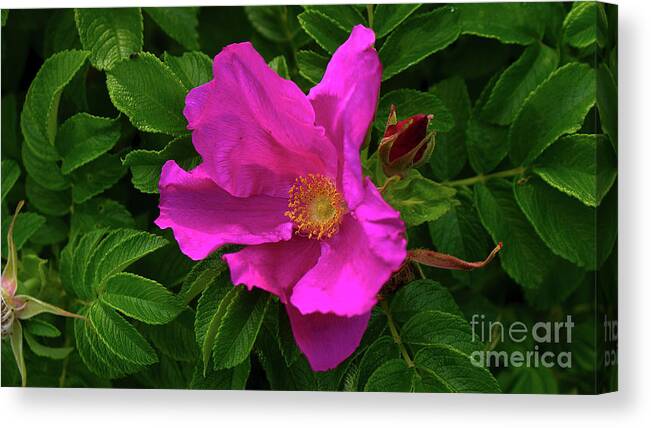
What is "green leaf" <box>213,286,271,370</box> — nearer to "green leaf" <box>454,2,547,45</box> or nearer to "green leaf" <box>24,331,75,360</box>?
"green leaf" <box>24,331,75,360</box>

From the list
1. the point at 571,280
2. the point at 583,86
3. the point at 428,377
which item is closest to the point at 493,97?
the point at 583,86

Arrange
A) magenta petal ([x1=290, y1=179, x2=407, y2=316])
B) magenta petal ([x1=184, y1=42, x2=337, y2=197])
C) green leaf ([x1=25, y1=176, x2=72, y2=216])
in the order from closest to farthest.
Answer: magenta petal ([x1=290, y1=179, x2=407, y2=316]) → magenta petal ([x1=184, y1=42, x2=337, y2=197]) → green leaf ([x1=25, y1=176, x2=72, y2=216])

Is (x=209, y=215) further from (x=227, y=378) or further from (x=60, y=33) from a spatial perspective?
(x=60, y=33)

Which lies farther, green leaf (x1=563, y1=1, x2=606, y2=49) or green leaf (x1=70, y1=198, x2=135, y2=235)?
green leaf (x1=70, y1=198, x2=135, y2=235)

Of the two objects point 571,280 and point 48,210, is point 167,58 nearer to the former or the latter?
point 48,210

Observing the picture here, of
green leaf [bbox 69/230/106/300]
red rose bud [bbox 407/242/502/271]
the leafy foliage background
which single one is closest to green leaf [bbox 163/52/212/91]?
the leafy foliage background

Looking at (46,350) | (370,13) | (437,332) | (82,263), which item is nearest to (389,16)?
(370,13)
